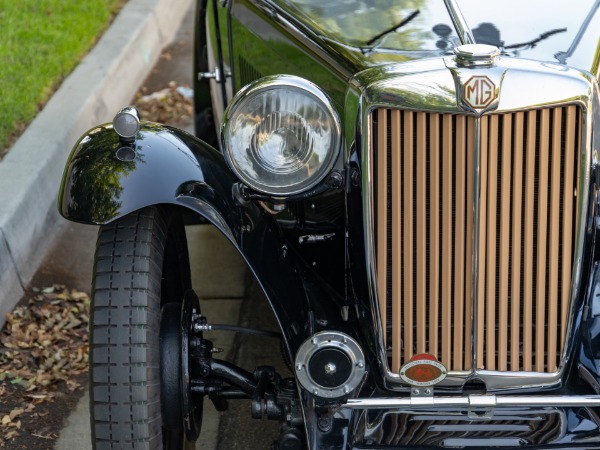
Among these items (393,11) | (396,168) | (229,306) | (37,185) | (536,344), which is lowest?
(229,306)

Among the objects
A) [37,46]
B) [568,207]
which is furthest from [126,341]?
[37,46]

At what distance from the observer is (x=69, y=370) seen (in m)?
3.70

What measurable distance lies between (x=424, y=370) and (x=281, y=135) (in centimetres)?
69

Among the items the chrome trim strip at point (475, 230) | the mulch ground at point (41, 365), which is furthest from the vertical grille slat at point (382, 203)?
the mulch ground at point (41, 365)

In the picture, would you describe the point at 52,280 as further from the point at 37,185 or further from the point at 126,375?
the point at 126,375

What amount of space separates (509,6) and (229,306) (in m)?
1.78

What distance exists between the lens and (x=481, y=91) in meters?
2.29

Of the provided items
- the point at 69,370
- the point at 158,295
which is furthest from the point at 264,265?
the point at 69,370

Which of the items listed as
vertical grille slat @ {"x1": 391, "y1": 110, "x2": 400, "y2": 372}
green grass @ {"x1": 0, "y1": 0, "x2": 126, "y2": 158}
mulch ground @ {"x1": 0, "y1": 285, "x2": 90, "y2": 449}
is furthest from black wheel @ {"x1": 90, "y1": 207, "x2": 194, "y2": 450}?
green grass @ {"x1": 0, "y1": 0, "x2": 126, "y2": 158}

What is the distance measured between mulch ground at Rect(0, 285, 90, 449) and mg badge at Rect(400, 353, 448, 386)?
1445 mm

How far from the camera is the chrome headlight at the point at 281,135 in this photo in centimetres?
244

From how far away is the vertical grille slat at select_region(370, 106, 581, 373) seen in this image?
2.35 metres

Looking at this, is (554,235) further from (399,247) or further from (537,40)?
(537,40)

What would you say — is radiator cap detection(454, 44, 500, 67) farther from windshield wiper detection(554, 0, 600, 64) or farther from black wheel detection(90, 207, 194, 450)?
black wheel detection(90, 207, 194, 450)
